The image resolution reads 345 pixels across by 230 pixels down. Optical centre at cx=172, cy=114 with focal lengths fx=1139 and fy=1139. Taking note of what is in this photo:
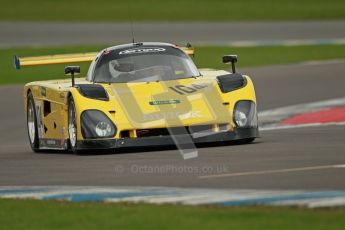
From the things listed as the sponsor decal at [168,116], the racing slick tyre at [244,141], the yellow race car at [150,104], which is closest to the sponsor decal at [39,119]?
the yellow race car at [150,104]

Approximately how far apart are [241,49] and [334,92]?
12.0m

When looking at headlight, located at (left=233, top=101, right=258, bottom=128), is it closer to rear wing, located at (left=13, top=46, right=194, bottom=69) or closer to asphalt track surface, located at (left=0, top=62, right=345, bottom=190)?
asphalt track surface, located at (left=0, top=62, right=345, bottom=190)

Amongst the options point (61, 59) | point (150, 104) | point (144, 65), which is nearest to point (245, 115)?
point (150, 104)

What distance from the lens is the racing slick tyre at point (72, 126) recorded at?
1289 cm

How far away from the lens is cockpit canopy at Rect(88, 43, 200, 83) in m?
13.6

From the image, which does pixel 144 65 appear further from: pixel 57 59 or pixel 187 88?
pixel 57 59

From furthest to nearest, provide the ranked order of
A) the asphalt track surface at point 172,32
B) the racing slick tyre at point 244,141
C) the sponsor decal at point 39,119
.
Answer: the asphalt track surface at point 172,32, the sponsor decal at point 39,119, the racing slick tyre at point 244,141

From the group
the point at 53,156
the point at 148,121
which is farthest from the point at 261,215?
the point at 53,156

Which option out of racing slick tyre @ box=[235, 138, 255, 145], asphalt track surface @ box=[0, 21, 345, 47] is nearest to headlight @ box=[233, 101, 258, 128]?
racing slick tyre @ box=[235, 138, 255, 145]

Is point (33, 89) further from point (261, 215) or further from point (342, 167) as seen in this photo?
point (261, 215)

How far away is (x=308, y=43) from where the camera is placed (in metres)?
33.2

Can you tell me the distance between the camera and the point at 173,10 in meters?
47.7

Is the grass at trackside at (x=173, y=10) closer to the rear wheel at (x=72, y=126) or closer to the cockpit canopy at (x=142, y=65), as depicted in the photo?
the cockpit canopy at (x=142, y=65)

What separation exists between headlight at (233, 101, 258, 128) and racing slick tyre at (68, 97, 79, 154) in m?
1.81
